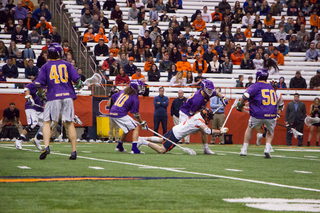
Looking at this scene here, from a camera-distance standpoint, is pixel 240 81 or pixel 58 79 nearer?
pixel 58 79

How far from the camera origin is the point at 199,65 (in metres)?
20.4

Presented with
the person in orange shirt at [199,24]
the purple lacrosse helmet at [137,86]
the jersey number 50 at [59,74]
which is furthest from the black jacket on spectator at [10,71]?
the jersey number 50 at [59,74]

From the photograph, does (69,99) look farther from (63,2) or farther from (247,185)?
(63,2)

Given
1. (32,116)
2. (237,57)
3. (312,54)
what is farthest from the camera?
(312,54)

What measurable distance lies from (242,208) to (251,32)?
2128cm

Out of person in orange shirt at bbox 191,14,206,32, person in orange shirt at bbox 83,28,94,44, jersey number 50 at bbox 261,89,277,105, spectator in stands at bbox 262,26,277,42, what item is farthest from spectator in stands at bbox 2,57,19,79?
spectator in stands at bbox 262,26,277,42

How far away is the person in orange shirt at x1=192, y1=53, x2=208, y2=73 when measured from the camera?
2016cm

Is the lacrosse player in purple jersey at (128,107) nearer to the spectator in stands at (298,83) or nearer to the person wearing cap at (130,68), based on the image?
the person wearing cap at (130,68)

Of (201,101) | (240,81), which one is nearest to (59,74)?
(201,101)

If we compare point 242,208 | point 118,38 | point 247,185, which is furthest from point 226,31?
point 242,208

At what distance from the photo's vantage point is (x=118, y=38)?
70.7 ft

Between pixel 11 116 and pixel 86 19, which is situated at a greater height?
pixel 86 19

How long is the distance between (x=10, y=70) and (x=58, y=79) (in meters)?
11.0

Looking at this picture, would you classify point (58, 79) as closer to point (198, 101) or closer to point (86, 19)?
point (198, 101)
